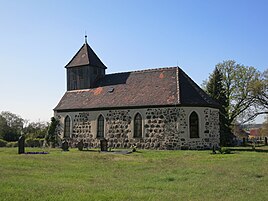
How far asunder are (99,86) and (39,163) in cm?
1775

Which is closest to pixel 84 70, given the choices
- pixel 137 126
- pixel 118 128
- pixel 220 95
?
pixel 118 128

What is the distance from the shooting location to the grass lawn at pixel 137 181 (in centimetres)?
916

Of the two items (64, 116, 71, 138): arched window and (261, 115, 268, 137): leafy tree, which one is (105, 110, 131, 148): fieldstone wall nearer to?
(64, 116, 71, 138): arched window

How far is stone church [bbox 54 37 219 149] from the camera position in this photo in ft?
87.8

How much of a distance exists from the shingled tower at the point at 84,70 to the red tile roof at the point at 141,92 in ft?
2.64

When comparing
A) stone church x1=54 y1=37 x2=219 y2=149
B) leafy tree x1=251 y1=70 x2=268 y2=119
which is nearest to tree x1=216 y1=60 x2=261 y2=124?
leafy tree x1=251 y1=70 x2=268 y2=119

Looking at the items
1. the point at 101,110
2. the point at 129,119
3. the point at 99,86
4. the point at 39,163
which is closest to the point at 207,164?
the point at 39,163

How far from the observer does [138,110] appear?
2822 centimetres

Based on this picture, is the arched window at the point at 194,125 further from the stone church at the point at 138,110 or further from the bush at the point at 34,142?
the bush at the point at 34,142

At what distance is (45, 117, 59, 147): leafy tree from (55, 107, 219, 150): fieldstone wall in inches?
189

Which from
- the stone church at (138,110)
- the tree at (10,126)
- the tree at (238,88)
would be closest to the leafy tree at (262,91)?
the tree at (238,88)

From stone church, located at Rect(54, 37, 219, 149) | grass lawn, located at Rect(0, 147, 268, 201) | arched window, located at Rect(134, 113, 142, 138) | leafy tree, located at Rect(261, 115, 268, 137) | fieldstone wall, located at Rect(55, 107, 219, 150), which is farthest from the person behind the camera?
leafy tree, located at Rect(261, 115, 268, 137)

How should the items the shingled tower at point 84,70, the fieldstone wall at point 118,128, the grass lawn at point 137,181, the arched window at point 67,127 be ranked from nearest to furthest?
the grass lawn at point 137,181 < the fieldstone wall at point 118,128 < the arched window at point 67,127 < the shingled tower at point 84,70

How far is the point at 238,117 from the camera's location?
44.0 meters
